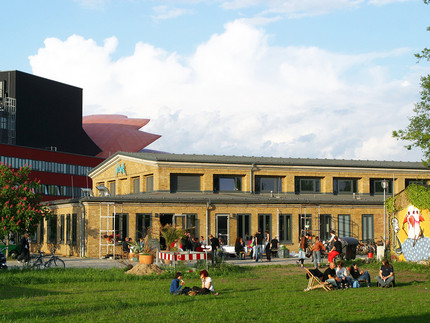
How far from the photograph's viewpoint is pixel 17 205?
40.6 meters

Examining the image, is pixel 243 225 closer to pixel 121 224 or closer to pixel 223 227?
pixel 223 227

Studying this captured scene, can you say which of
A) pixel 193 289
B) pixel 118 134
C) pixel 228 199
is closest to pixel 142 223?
pixel 228 199

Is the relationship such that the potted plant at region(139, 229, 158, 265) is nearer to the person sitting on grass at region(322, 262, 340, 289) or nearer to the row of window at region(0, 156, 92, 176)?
the person sitting on grass at region(322, 262, 340, 289)

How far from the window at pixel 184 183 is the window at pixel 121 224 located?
306 inches

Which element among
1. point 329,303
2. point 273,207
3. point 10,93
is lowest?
point 329,303

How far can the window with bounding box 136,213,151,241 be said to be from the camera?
43.0 meters

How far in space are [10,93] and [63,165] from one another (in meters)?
13.2

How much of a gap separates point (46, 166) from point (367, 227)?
53.4m

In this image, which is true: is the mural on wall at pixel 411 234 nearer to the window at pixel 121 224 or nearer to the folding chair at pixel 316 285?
the folding chair at pixel 316 285

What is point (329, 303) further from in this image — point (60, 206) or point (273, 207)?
point (60, 206)

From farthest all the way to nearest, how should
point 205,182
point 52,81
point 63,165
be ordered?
point 52,81 → point 63,165 → point 205,182

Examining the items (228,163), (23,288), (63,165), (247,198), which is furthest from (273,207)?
(63,165)

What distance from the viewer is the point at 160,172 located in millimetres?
49531

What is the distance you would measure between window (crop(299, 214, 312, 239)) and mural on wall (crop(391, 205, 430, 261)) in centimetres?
1238
